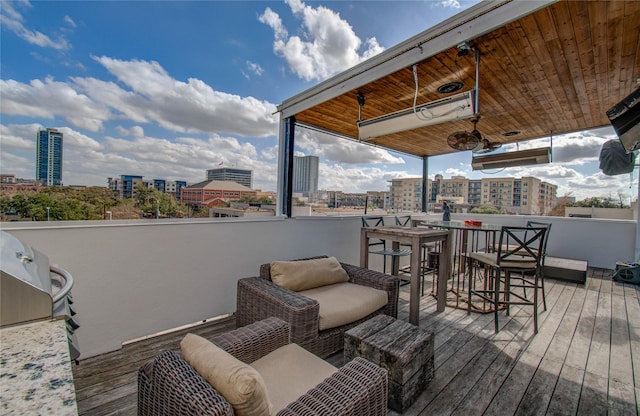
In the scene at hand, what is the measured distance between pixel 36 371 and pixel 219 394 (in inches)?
20.6

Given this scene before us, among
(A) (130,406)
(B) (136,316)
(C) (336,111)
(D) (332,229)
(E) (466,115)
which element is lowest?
(A) (130,406)

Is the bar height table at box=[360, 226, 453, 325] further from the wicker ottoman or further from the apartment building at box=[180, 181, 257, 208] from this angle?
the apartment building at box=[180, 181, 257, 208]

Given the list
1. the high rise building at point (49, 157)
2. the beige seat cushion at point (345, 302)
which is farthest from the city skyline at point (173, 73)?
the beige seat cushion at point (345, 302)

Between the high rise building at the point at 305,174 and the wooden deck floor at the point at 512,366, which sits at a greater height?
the high rise building at the point at 305,174

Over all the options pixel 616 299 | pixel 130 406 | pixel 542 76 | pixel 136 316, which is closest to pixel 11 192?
pixel 136 316

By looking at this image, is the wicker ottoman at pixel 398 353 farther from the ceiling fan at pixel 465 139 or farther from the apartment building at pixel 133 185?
the ceiling fan at pixel 465 139

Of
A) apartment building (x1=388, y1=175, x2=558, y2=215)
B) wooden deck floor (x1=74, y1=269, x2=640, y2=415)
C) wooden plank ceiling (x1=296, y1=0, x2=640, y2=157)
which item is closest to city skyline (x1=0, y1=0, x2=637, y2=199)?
wooden plank ceiling (x1=296, y1=0, x2=640, y2=157)

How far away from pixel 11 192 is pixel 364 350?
2.74 m

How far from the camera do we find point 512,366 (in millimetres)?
2193

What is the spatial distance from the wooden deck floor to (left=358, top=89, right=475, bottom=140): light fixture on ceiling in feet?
6.97

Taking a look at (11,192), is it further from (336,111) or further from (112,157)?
(336,111)

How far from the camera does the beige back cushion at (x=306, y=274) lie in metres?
2.58

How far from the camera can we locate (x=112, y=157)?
95.3 inches

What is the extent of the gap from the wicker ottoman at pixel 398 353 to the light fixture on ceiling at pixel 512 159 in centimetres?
453
